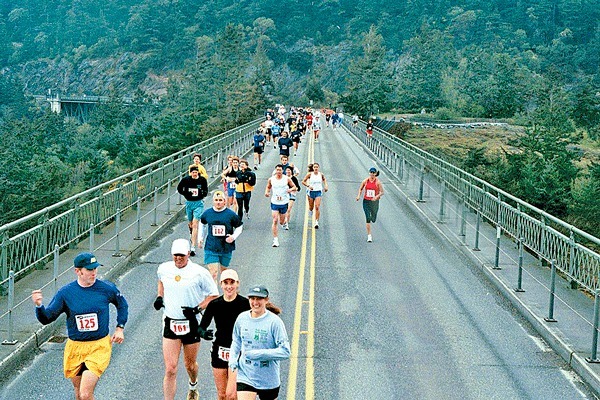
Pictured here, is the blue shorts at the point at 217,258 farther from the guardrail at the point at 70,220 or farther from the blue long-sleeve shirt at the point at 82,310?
the blue long-sleeve shirt at the point at 82,310

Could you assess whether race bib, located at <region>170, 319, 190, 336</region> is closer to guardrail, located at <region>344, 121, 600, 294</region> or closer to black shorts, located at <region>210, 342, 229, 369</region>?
black shorts, located at <region>210, 342, 229, 369</region>

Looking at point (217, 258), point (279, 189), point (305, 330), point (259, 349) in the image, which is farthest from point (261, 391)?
point (279, 189)

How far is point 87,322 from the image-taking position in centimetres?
803

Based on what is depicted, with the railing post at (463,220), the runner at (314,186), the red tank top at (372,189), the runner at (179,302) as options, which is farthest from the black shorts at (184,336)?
the runner at (314,186)

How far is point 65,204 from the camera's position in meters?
13.6

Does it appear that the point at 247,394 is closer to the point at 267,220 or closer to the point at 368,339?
the point at 368,339

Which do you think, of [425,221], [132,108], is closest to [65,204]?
[425,221]

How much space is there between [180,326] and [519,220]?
27.4 ft

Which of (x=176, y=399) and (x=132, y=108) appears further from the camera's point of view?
(x=132, y=108)

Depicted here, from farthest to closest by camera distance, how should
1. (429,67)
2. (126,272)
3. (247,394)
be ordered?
(429,67) → (126,272) → (247,394)

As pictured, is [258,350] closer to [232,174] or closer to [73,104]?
[232,174]

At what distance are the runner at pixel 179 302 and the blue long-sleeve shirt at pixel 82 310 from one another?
829 millimetres

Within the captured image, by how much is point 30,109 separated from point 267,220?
164914 mm

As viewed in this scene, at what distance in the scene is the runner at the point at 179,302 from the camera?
29.0 feet
